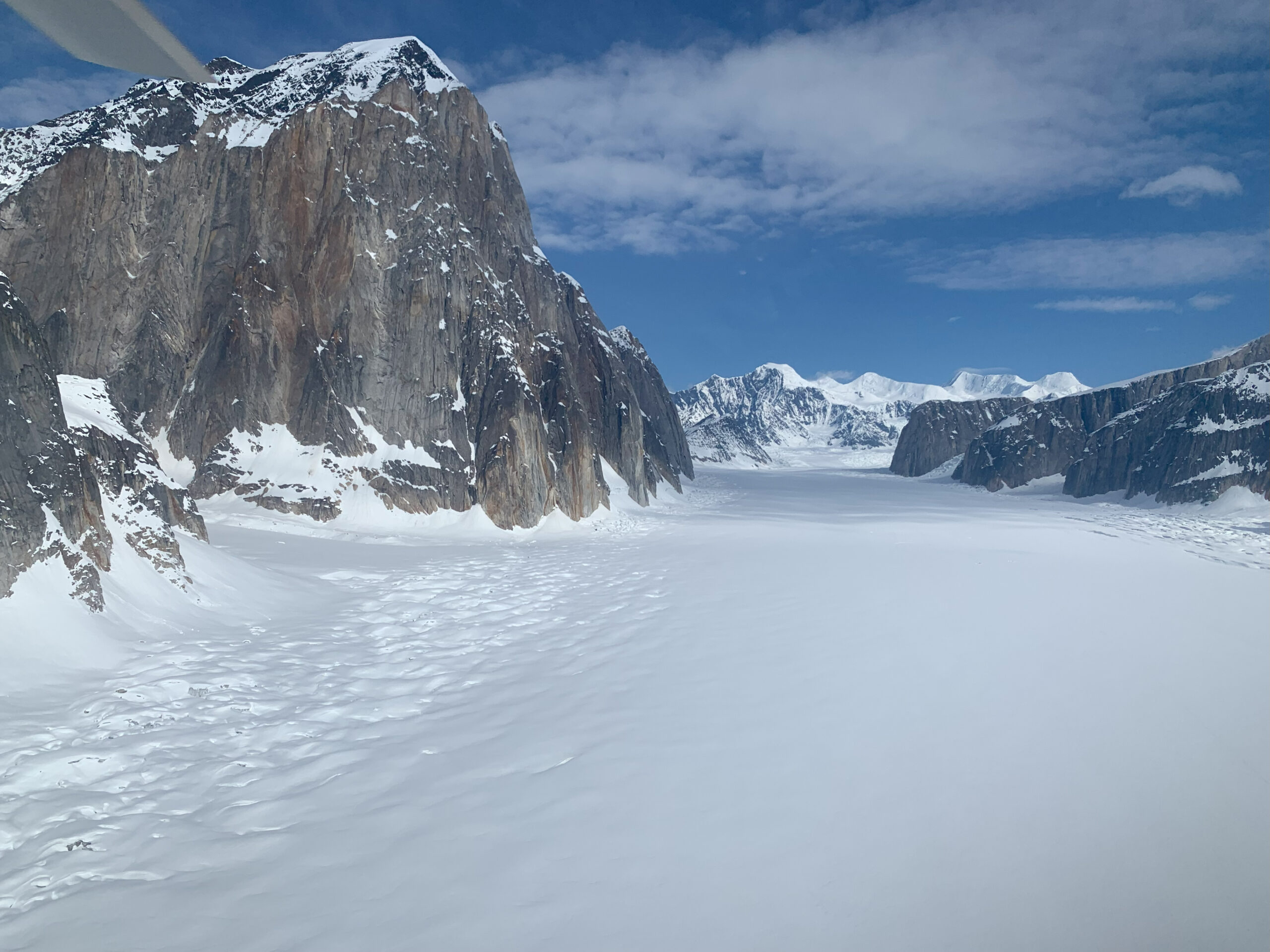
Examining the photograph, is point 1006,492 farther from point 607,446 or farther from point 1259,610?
point 1259,610

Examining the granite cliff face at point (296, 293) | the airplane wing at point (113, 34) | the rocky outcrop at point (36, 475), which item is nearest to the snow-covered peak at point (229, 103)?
the granite cliff face at point (296, 293)

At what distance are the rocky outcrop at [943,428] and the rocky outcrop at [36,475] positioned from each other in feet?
473

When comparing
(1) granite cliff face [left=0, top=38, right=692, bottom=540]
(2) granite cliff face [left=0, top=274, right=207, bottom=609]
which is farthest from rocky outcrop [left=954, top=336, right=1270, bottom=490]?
(2) granite cliff face [left=0, top=274, right=207, bottom=609]

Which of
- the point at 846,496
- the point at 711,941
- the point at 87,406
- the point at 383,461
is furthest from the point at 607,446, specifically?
the point at 711,941

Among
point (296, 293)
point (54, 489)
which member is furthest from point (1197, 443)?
point (54, 489)

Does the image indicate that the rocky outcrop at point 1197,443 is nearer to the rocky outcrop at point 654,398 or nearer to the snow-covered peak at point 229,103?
the rocky outcrop at point 654,398

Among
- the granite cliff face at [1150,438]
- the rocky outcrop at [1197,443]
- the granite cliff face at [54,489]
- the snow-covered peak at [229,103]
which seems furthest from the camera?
the granite cliff face at [1150,438]

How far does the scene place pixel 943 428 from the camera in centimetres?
13938

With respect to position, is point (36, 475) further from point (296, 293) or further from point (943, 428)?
point (943, 428)

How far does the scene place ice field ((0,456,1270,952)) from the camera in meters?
4.59

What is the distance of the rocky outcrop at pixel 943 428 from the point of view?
5438 inches

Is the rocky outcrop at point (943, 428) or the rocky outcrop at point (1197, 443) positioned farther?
the rocky outcrop at point (943, 428)

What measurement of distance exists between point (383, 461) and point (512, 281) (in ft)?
46.0

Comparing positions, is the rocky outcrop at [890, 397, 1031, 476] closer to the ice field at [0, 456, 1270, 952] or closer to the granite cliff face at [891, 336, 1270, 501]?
the granite cliff face at [891, 336, 1270, 501]
